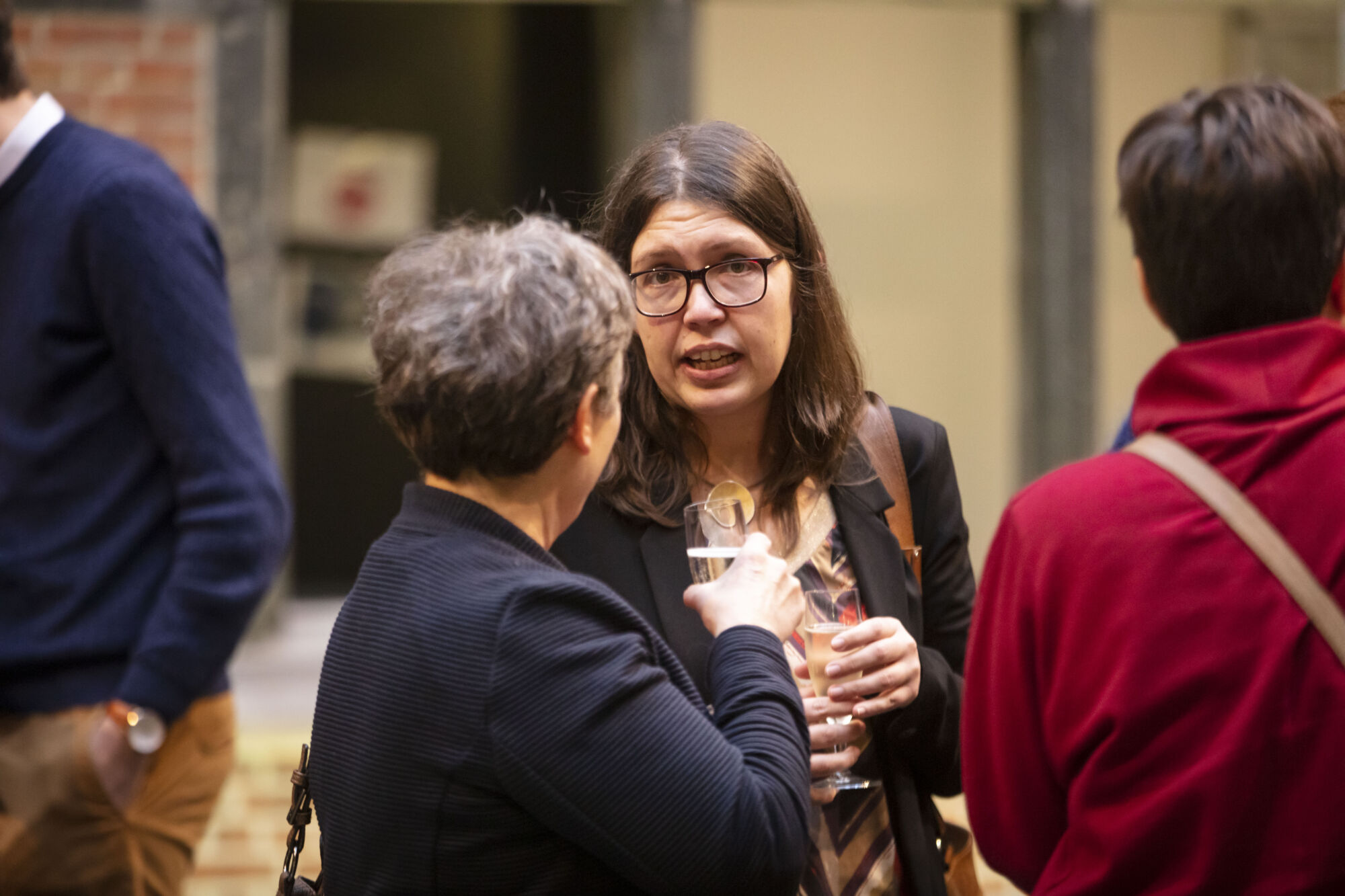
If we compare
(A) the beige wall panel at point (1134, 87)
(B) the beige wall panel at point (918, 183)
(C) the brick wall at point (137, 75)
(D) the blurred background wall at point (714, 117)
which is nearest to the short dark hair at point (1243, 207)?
(D) the blurred background wall at point (714, 117)

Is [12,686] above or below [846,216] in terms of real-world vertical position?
below

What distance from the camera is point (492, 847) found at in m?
1.39

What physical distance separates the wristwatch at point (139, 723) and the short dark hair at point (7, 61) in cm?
101

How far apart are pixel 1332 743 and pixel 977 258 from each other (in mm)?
4859

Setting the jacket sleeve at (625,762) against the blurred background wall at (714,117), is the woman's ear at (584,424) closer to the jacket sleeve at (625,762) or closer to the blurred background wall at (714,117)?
the jacket sleeve at (625,762)

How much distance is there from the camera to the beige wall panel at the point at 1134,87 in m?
5.98

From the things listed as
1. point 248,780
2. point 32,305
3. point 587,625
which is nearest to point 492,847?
point 587,625

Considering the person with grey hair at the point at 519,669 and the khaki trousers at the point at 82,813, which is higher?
the person with grey hair at the point at 519,669

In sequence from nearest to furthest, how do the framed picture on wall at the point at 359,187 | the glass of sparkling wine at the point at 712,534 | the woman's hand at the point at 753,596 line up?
the woman's hand at the point at 753,596, the glass of sparkling wine at the point at 712,534, the framed picture on wall at the point at 359,187

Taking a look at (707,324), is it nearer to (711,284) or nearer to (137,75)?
(711,284)

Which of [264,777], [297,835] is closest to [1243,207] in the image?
[297,835]

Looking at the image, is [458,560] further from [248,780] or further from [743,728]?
[248,780]

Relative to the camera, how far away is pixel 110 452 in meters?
2.21

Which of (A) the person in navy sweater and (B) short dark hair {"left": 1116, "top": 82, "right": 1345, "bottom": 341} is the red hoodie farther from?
(A) the person in navy sweater
